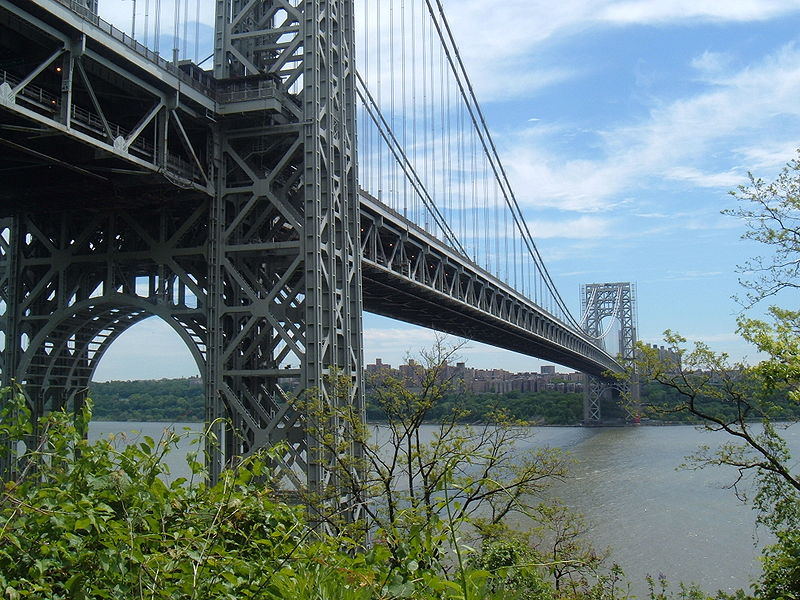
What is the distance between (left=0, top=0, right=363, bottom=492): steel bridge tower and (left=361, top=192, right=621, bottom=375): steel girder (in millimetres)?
4711

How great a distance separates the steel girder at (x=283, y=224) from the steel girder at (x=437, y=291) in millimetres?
4460

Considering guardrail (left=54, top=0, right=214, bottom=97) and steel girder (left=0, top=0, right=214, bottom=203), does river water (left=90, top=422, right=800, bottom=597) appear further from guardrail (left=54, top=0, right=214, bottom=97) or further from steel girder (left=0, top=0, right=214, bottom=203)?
guardrail (left=54, top=0, right=214, bottom=97)

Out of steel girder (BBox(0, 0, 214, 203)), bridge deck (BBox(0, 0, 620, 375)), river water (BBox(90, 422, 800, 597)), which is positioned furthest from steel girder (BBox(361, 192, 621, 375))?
steel girder (BBox(0, 0, 214, 203))

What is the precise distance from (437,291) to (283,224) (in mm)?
11093

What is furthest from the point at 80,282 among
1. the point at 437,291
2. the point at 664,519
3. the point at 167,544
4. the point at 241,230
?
the point at 664,519

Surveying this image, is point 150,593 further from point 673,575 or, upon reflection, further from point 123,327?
point 673,575

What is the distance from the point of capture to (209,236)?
49.6ft

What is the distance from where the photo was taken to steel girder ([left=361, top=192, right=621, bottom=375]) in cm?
2319

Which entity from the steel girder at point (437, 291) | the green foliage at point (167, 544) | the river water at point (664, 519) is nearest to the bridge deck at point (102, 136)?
the steel girder at point (437, 291)

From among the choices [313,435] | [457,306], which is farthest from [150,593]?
[457,306]

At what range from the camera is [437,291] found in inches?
1057

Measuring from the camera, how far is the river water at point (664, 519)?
66.0 feet

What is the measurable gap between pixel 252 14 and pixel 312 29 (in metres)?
1.92

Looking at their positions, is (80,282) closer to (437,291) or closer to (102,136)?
(102,136)
